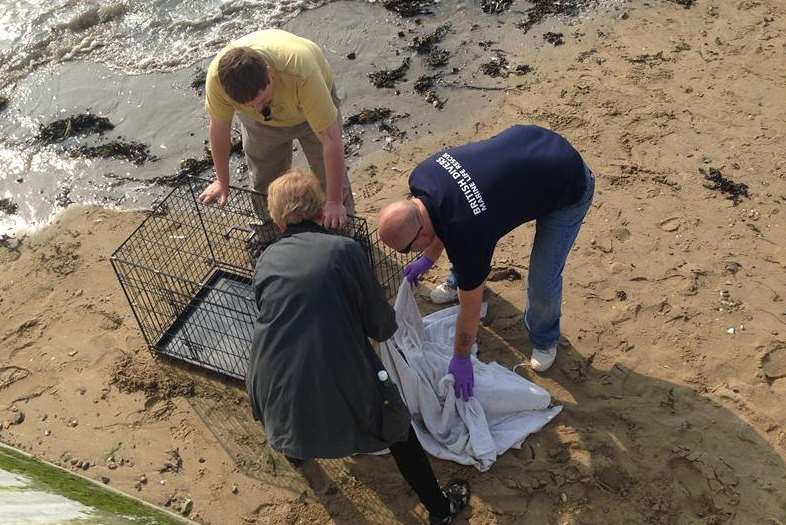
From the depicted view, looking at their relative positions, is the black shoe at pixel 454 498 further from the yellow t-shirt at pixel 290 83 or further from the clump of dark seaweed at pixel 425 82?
the clump of dark seaweed at pixel 425 82

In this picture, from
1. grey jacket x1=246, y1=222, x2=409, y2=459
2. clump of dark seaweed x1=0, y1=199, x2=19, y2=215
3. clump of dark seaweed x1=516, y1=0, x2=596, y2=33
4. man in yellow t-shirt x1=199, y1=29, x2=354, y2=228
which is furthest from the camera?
clump of dark seaweed x1=516, y1=0, x2=596, y2=33

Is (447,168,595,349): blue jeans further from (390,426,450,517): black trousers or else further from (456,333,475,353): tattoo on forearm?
(390,426,450,517): black trousers

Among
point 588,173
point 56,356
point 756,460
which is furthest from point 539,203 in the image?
point 56,356

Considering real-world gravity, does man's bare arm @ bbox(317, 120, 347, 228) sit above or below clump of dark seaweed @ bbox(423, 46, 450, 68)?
above

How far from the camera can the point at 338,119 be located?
13.6 feet

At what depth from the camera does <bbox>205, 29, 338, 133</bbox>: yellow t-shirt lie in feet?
12.3

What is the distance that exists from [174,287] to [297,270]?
2.40m

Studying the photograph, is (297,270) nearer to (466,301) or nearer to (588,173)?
(466,301)

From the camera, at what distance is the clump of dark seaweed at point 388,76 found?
652cm

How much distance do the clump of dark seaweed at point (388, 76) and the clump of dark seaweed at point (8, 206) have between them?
10.7 feet

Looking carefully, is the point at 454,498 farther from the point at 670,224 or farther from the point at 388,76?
the point at 388,76

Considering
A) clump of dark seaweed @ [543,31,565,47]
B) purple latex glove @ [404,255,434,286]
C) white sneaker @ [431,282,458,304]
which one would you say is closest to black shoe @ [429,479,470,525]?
purple latex glove @ [404,255,434,286]

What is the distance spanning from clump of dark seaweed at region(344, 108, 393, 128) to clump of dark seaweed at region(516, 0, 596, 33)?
1860mm

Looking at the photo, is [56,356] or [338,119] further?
[56,356]
